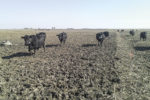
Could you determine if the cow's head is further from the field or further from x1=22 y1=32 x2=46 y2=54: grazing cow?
the field

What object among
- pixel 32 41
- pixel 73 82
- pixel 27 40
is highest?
pixel 27 40

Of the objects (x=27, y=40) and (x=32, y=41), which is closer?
(x=27, y=40)

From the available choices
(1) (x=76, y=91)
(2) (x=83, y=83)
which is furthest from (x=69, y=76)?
(1) (x=76, y=91)

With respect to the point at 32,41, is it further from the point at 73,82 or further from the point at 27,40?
the point at 73,82

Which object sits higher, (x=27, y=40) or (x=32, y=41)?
(x=27, y=40)

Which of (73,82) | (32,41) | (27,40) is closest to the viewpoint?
(73,82)

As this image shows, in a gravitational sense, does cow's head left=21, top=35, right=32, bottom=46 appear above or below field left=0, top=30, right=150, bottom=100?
above

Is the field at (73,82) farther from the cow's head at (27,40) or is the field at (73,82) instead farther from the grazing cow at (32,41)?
the grazing cow at (32,41)

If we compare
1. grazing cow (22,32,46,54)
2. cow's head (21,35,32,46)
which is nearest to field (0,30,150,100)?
cow's head (21,35,32,46)

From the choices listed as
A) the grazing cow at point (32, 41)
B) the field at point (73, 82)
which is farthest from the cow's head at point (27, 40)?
the field at point (73, 82)

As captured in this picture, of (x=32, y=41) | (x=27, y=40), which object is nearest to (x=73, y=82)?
(x=27, y=40)

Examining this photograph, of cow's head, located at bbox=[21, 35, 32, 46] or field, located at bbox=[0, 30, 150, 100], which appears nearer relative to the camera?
field, located at bbox=[0, 30, 150, 100]

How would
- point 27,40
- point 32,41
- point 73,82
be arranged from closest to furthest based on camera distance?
1. point 73,82
2. point 27,40
3. point 32,41

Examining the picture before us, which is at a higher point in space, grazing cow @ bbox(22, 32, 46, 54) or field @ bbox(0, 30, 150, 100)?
grazing cow @ bbox(22, 32, 46, 54)
